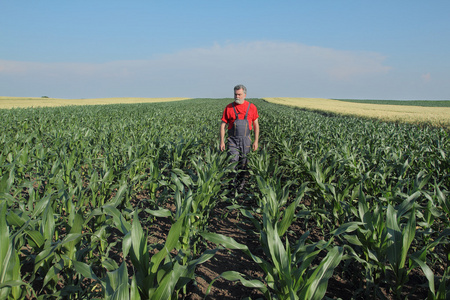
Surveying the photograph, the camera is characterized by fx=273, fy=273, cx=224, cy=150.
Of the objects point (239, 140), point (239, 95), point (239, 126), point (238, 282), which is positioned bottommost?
point (238, 282)

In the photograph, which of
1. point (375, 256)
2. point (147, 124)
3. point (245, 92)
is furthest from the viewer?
point (147, 124)

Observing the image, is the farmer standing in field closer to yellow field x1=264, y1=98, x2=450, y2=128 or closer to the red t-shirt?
the red t-shirt

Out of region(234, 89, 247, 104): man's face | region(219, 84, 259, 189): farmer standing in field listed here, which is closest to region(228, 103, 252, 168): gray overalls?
region(219, 84, 259, 189): farmer standing in field

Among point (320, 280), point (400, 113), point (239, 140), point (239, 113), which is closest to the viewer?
point (320, 280)

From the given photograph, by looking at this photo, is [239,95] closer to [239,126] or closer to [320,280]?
[239,126]

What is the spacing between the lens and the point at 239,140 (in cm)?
557

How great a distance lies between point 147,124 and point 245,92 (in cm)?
800

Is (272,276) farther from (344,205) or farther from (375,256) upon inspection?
(344,205)

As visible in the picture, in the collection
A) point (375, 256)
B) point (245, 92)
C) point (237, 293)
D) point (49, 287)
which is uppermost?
point (245, 92)

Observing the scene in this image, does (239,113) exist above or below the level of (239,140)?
above

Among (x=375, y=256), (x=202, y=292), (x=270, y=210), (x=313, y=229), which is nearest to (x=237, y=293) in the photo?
(x=202, y=292)

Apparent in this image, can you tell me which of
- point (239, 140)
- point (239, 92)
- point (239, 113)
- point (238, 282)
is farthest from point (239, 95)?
point (238, 282)

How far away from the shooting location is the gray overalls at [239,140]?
5.42m

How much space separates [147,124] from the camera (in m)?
12.2
